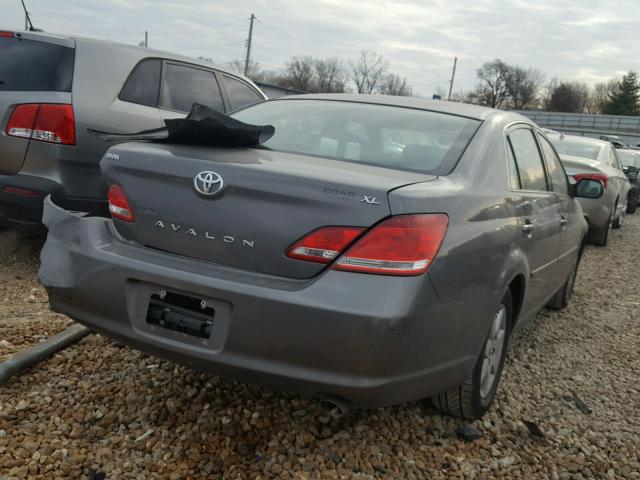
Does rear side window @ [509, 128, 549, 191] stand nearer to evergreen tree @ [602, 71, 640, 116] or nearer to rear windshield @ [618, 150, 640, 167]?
rear windshield @ [618, 150, 640, 167]

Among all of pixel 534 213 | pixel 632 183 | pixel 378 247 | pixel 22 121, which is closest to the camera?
pixel 378 247

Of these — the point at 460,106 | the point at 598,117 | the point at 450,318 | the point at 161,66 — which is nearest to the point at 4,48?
the point at 161,66

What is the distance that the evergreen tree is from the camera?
259ft

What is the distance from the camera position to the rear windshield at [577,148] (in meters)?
8.12

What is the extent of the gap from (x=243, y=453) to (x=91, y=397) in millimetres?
809

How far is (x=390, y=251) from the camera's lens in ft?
6.32

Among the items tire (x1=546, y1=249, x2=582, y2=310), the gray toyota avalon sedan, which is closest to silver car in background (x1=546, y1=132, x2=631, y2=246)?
tire (x1=546, y1=249, x2=582, y2=310)

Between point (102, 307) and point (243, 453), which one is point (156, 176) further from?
point (243, 453)

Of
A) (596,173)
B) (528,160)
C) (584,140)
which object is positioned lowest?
(596,173)

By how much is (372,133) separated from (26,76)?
276 cm

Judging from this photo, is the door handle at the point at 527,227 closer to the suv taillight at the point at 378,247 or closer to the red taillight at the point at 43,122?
the suv taillight at the point at 378,247

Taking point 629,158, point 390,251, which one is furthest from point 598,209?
point 629,158

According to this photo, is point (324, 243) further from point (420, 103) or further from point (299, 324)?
point (420, 103)

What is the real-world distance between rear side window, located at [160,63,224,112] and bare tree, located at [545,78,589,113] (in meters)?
91.7
